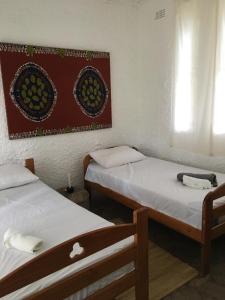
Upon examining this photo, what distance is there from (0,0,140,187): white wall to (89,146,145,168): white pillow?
10.0 inches

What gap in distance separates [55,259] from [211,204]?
47.1 inches

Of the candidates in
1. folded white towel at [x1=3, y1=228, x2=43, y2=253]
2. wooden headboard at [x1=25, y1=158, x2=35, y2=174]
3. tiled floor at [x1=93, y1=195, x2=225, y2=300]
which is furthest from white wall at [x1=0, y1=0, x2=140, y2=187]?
folded white towel at [x1=3, y1=228, x2=43, y2=253]

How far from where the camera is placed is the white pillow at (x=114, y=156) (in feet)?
9.97

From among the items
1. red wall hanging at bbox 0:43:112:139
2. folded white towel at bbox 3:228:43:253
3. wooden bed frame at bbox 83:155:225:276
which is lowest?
wooden bed frame at bbox 83:155:225:276

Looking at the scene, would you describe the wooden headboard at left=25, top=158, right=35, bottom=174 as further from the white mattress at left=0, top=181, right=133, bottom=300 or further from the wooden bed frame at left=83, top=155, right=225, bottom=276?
the wooden bed frame at left=83, top=155, right=225, bottom=276

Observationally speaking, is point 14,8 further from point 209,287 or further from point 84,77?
point 209,287

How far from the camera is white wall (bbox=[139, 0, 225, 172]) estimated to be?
10.3ft

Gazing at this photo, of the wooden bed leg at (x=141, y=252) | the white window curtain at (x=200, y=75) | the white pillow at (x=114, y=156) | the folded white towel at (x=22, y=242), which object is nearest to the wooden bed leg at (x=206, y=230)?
the wooden bed leg at (x=141, y=252)

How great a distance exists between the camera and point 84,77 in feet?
10.3

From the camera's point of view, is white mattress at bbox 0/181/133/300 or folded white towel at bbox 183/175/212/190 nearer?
white mattress at bbox 0/181/133/300

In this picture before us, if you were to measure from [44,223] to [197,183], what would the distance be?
4.32 ft

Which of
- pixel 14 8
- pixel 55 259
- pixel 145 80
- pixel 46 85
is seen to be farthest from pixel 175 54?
pixel 55 259

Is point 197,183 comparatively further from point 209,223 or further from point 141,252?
point 141,252

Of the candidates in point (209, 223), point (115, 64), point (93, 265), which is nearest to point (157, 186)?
point (209, 223)
